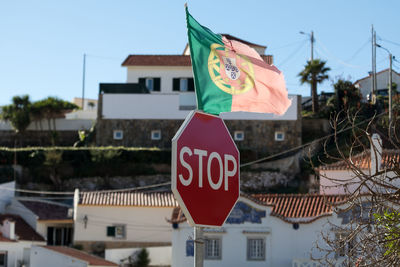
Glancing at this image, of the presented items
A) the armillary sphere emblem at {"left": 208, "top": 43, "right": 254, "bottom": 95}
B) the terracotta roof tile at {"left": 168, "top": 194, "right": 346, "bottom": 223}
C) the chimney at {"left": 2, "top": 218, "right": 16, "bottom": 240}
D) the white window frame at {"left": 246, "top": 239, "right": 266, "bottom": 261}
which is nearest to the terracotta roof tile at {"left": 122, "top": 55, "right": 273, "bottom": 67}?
the chimney at {"left": 2, "top": 218, "right": 16, "bottom": 240}

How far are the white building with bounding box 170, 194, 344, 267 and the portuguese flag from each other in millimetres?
24748

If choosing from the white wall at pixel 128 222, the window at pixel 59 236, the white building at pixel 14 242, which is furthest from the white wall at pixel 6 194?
the white wall at pixel 128 222

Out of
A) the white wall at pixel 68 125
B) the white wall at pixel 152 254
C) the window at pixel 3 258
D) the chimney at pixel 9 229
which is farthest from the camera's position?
the white wall at pixel 68 125

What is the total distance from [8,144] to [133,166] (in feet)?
46.1

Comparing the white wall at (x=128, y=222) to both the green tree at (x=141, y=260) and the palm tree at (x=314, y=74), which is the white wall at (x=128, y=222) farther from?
the palm tree at (x=314, y=74)

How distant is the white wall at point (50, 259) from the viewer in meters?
35.0

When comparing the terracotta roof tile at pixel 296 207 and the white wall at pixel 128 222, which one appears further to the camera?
the white wall at pixel 128 222

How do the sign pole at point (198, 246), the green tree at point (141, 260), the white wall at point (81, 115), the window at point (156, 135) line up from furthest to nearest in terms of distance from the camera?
the white wall at point (81, 115), the window at point (156, 135), the green tree at point (141, 260), the sign pole at point (198, 246)

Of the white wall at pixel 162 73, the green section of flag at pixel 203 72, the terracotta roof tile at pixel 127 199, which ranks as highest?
the white wall at pixel 162 73

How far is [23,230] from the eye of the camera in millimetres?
44219

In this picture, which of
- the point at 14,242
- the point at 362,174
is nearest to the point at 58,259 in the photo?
the point at 14,242

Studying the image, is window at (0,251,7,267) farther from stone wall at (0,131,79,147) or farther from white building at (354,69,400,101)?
white building at (354,69,400,101)

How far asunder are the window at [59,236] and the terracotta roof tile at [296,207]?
38.2ft

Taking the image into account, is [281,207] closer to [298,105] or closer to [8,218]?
[8,218]
